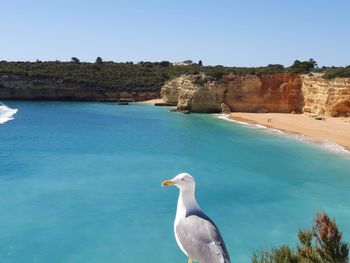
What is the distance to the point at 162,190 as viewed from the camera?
19547 millimetres

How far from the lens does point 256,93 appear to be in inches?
2121

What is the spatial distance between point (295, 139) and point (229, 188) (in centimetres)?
1758

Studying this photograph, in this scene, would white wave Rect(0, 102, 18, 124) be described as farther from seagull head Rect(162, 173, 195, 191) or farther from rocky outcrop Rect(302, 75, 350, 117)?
seagull head Rect(162, 173, 195, 191)

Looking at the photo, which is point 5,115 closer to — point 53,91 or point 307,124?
point 53,91

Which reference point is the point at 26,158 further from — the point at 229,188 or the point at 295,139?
the point at 295,139

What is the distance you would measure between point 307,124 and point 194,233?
133 ft

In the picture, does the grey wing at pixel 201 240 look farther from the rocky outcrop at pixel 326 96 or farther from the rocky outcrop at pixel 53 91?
the rocky outcrop at pixel 53 91

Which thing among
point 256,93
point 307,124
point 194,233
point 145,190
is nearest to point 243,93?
point 256,93

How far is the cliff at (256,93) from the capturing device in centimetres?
4956

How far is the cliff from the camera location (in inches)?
1951

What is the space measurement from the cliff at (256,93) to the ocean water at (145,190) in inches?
540

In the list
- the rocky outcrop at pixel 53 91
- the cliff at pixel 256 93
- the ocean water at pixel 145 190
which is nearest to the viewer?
the ocean water at pixel 145 190

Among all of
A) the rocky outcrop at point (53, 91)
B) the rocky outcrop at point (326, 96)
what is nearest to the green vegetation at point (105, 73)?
the rocky outcrop at point (53, 91)

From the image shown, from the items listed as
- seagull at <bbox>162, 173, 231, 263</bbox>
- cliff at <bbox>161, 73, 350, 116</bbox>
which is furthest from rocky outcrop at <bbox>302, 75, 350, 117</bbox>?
seagull at <bbox>162, 173, 231, 263</bbox>
